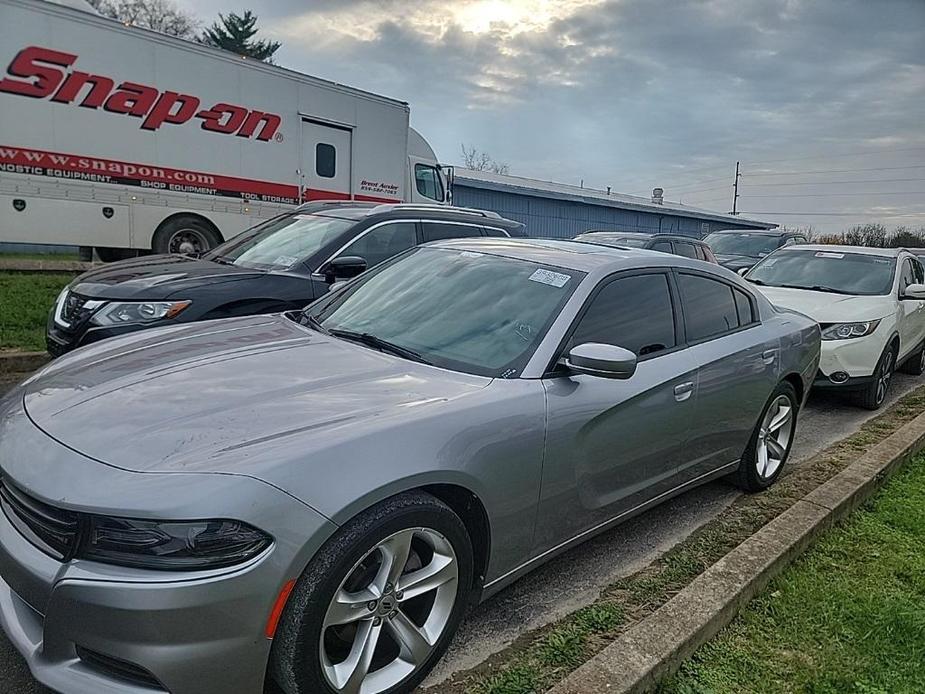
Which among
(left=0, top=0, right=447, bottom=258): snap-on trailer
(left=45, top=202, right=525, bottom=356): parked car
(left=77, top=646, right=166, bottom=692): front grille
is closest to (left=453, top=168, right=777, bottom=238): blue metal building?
(left=0, top=0, right=447, bottom=258): snap-on trailer

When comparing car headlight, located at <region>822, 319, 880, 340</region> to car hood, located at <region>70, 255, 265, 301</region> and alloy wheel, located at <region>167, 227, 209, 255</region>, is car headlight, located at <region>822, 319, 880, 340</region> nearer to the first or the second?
car hood, located at <region>70, 255, 265, 301</region>

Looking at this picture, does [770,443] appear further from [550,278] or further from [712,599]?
[550,278]

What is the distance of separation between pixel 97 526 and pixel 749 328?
370cm

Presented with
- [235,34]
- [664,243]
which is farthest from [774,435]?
[235,34]

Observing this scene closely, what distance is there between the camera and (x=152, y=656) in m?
1.75

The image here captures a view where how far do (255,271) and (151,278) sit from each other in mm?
778

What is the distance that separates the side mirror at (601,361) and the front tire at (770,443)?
1.87 m

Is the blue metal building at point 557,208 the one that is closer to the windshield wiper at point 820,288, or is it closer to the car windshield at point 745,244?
the car windshield at point 745,244

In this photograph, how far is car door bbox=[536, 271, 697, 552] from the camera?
109 inches

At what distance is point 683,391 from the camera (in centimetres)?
341

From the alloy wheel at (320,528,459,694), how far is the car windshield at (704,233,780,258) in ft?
44.8

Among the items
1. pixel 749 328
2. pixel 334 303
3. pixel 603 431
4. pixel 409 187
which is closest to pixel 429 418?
pixel 603 431

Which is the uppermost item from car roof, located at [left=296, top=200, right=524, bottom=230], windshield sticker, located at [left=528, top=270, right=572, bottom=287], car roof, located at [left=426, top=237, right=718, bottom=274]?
car roof, located at [left=296, top=200, right=524, bottom=230]

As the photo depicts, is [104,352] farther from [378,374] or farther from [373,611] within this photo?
[373,611]
